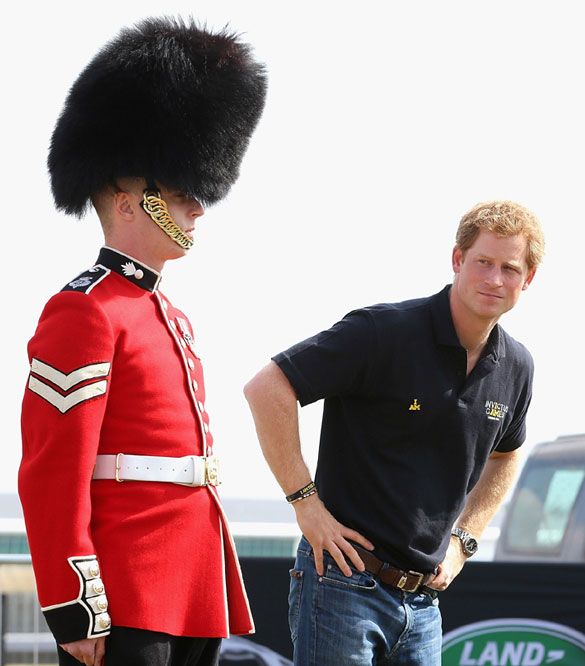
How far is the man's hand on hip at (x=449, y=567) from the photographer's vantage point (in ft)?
11.0

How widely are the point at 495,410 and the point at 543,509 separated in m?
6.69

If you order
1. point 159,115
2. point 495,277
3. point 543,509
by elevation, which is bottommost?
point 543,509

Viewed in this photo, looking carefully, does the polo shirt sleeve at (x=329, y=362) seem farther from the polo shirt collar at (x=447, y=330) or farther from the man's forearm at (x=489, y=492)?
the man's forearm at (x=489, y=492)

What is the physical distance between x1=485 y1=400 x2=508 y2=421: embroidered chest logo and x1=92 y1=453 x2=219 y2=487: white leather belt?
2.91 ft

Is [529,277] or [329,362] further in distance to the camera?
[529,277]

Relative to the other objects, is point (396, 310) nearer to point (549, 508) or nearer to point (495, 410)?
point (495, 410)

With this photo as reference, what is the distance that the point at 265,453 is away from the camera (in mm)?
3256

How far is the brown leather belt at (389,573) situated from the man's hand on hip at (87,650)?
81 centimetres

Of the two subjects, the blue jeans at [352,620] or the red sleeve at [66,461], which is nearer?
the red sleeve at [66,461]

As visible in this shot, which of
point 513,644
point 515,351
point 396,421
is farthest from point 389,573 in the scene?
point 513,644

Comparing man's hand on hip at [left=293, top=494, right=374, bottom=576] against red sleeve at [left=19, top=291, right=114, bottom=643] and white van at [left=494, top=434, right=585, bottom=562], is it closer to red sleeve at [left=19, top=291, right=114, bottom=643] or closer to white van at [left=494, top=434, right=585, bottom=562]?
red sleeve at [left=19, top=291, right=114, bottom=643]

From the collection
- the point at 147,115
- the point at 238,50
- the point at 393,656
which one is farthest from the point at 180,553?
the point at 238,50

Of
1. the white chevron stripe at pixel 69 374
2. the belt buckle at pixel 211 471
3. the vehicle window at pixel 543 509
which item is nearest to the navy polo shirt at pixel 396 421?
the belt buckle at pixel 211 471

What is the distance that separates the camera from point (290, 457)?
10.6 ft
